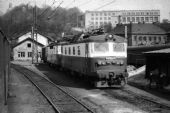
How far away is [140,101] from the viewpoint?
1352cm

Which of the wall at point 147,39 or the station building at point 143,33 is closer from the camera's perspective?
the wall at point 147,39

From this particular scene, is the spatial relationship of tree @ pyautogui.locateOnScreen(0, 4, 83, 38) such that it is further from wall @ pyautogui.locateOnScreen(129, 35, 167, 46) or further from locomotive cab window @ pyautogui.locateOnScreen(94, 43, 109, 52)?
wall @ pyautogui.locateOnScreen(129, 35, 167, 46)

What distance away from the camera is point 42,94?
53.2 ft

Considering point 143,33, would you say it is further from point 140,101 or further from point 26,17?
point 140,101

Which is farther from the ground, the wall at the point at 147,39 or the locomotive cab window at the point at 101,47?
the wall at the point at 147,39

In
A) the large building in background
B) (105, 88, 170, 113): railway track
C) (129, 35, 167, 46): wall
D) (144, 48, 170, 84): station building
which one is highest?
the large building in background

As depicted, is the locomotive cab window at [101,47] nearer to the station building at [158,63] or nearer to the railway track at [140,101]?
the railway track at [140,101]

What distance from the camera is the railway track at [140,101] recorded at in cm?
1180

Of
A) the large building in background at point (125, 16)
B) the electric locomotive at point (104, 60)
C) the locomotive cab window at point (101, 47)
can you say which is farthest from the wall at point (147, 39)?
the locomotive cab window at point (101, 47)

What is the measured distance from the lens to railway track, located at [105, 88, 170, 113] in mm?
11797

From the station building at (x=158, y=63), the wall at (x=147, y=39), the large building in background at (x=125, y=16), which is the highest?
the large building in background at (x=125, y=16)

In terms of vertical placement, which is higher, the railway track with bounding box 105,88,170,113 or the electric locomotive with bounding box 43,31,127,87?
the electric locomotive with bounding box 43,31,127,87

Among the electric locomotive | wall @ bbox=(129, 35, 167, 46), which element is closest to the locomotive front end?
the electric locomotive

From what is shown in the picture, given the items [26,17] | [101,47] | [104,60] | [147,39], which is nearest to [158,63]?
[104,60]
